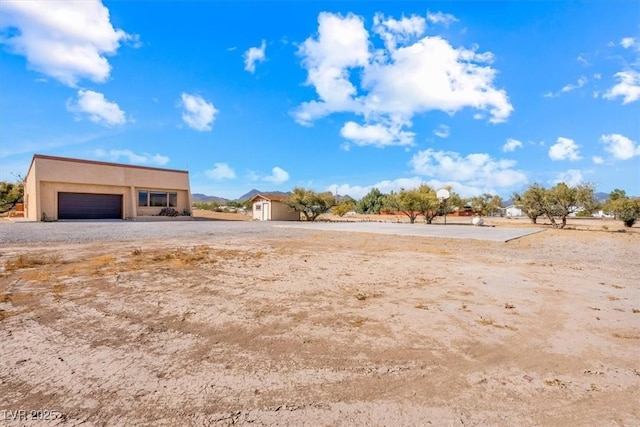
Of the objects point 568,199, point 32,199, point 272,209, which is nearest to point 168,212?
point 32,199

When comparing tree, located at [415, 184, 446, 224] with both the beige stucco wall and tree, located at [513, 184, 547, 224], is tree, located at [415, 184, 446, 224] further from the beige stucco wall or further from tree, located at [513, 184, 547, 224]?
the beige stucco wall

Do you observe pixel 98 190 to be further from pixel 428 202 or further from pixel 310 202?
pixel 428 202

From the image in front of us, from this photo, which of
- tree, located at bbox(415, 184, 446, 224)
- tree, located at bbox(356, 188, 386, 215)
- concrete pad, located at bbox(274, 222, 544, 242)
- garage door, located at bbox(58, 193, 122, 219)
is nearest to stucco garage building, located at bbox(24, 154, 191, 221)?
garage door, located at bbox(58, 193, 122, 219)

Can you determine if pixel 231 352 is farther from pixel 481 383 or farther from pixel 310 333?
pixel 481 383

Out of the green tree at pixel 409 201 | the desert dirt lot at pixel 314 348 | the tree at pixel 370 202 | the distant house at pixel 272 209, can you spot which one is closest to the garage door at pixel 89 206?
the distant house at pixel 272 209

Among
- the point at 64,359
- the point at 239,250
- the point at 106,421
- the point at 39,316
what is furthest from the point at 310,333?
the point at 239,250

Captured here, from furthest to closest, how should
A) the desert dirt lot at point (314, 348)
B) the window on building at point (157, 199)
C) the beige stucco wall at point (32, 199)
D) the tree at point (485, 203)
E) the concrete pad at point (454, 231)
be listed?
the tree at point (485, 203) → the window on building at point (157, 199) → the beige stucco wall at point (32, 199) → the concrete pad at point (454, 231) → the desert dirt lot at point (314, 348)

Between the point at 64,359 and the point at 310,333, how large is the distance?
7.26 feet

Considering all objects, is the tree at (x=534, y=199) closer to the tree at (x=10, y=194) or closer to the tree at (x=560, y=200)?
the tree at (x=560, y=200)

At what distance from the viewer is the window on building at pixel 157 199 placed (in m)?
27.3

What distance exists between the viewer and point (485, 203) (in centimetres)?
5791

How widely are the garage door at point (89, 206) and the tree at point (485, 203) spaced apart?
2050 inches

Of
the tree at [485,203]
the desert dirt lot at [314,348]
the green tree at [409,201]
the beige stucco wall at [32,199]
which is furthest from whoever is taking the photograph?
the tree at [485,203]

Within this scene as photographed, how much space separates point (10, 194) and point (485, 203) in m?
67.4
